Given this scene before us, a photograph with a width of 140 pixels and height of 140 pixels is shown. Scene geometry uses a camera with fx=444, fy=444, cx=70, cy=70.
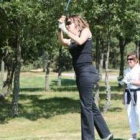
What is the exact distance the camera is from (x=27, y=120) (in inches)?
750

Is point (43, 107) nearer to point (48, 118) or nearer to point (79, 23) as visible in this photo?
point (48, 118)

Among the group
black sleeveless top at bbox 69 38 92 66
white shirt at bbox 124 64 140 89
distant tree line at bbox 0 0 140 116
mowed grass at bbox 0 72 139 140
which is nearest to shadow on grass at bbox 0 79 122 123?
mowed grass at bbox 0 72 139 140

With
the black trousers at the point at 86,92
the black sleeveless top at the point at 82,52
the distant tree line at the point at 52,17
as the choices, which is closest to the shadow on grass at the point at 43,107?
the distant tree line at the point at 52,17

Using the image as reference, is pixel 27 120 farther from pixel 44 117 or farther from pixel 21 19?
pixel 21 19

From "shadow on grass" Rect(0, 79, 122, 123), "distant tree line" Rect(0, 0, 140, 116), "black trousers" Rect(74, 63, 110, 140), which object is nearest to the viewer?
"black trousers" Rect(74, 63, 110, 140)

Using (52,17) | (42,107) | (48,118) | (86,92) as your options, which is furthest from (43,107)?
(86,92)

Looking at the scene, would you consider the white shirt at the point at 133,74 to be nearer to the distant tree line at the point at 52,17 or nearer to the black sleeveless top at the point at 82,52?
the black sleeveless top at the point at 82,52

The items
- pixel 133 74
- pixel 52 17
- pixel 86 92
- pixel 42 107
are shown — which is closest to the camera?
pixel 86 92

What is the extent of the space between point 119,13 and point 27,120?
19.6ft

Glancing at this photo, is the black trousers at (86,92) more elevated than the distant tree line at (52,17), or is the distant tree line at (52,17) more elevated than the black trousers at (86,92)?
the distant tree line at (52,17)

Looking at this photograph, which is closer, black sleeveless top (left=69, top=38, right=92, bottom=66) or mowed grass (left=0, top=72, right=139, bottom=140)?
black sleeveless top (left=69, top=38, right=92, bottom=66)

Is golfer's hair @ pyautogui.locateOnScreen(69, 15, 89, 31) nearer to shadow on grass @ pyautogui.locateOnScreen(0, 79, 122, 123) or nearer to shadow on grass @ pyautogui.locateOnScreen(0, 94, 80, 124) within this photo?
shadow on grass @ pyautogui.locateOnScreen(0, 94, 80, 124)

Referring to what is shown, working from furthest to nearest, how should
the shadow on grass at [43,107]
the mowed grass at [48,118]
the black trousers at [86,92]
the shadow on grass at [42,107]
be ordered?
the shadow on grass at [42,107] < the shadow on grass at [43,107] < the mowed grass at [48,118] < the black trousers at [86,92]

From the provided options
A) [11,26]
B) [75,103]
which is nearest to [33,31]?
[11,26]
